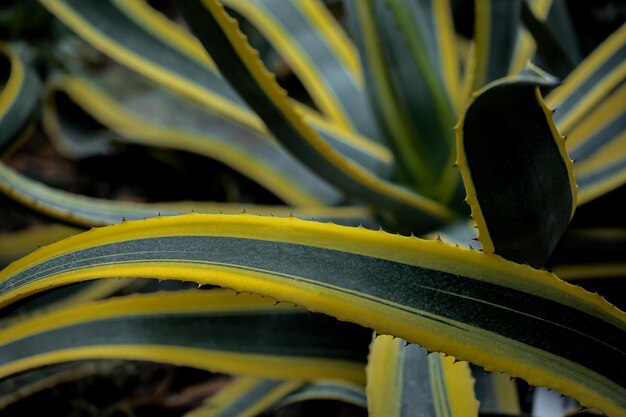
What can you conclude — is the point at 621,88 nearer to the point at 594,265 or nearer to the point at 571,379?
the point at 594,265

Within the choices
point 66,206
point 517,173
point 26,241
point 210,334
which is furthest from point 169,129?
point 517,173

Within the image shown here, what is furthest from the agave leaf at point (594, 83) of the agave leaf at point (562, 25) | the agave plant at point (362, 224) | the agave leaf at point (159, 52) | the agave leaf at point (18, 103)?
the agave leaf at point (18, 103)

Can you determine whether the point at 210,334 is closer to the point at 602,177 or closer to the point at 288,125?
the point at 288,125

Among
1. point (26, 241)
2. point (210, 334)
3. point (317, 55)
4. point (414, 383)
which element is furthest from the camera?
point (317, 55)

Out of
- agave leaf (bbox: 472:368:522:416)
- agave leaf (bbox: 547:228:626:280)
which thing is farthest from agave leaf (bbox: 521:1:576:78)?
agave leaf (bbox: 472:368:522:416)

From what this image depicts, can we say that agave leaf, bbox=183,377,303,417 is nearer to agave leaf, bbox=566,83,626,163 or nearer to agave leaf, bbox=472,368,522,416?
agave leaf, bbox=472,368,522,416

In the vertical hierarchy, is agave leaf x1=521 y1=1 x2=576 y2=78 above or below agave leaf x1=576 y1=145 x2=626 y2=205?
above

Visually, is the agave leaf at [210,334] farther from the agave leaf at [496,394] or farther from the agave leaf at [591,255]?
the agave leaf at [591,255]
